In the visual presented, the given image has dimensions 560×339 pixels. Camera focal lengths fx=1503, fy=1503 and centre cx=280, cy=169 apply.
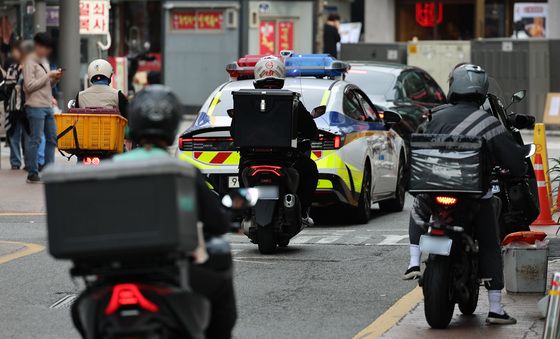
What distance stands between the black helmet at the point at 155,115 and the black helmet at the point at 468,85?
383 centimetres

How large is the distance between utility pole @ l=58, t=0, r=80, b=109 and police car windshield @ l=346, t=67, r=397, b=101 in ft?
13.1

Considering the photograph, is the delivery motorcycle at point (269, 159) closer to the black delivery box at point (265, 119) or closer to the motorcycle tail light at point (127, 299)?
the black delivery box at point (265, 119)

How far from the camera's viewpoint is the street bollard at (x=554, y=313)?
764 cm

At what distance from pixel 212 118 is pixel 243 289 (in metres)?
4.17

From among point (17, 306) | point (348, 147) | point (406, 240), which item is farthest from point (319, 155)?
point (17, 306)

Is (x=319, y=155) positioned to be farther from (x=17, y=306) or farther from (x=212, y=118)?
(x=17, y=306)

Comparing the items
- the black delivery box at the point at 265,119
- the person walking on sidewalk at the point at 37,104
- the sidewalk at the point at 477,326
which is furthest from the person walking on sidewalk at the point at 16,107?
the sidewalk at the point at 477,326

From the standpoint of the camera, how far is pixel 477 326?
9500mm

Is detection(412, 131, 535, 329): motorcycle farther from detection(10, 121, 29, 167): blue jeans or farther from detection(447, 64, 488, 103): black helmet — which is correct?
detection(10, 121, 29, 167): blue jeans

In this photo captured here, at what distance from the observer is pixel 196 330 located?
576cm

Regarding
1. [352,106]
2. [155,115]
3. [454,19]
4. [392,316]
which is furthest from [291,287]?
[454,19]

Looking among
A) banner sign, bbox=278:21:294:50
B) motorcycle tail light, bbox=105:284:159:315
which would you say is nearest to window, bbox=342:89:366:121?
motorcycle tail light, bbox=105:284:159:315

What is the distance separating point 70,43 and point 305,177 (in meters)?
9.35

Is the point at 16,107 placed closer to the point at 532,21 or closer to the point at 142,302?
the point at 142,302
